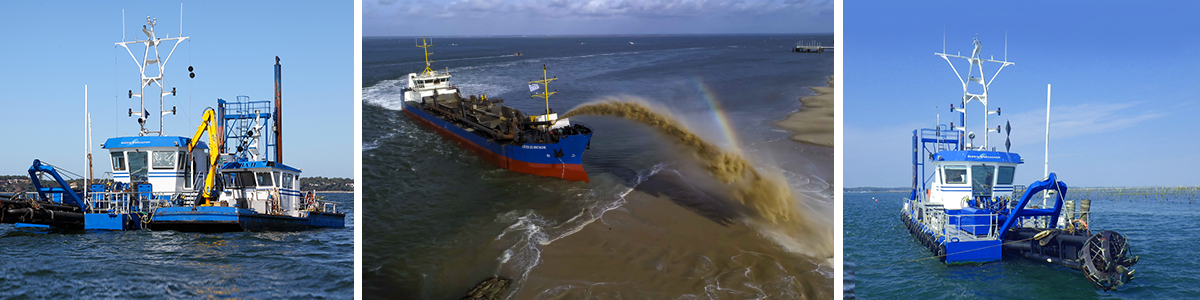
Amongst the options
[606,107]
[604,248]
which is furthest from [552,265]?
[606,107]

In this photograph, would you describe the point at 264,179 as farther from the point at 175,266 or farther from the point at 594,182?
the point at 594,182

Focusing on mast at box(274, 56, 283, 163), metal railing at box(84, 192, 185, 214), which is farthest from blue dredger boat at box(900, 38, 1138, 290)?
metal railing at box(84, 192, 185, 214)

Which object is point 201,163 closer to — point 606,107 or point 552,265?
point 606,107

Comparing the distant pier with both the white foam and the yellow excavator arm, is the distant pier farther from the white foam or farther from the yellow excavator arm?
the yellow excavator arm

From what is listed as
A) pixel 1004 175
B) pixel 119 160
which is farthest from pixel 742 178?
pixel 119 160

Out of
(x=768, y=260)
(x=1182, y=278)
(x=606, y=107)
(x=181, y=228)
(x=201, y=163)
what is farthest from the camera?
(x=201, y=163)

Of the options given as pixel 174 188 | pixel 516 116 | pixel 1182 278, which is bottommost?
pixel 1182 278
